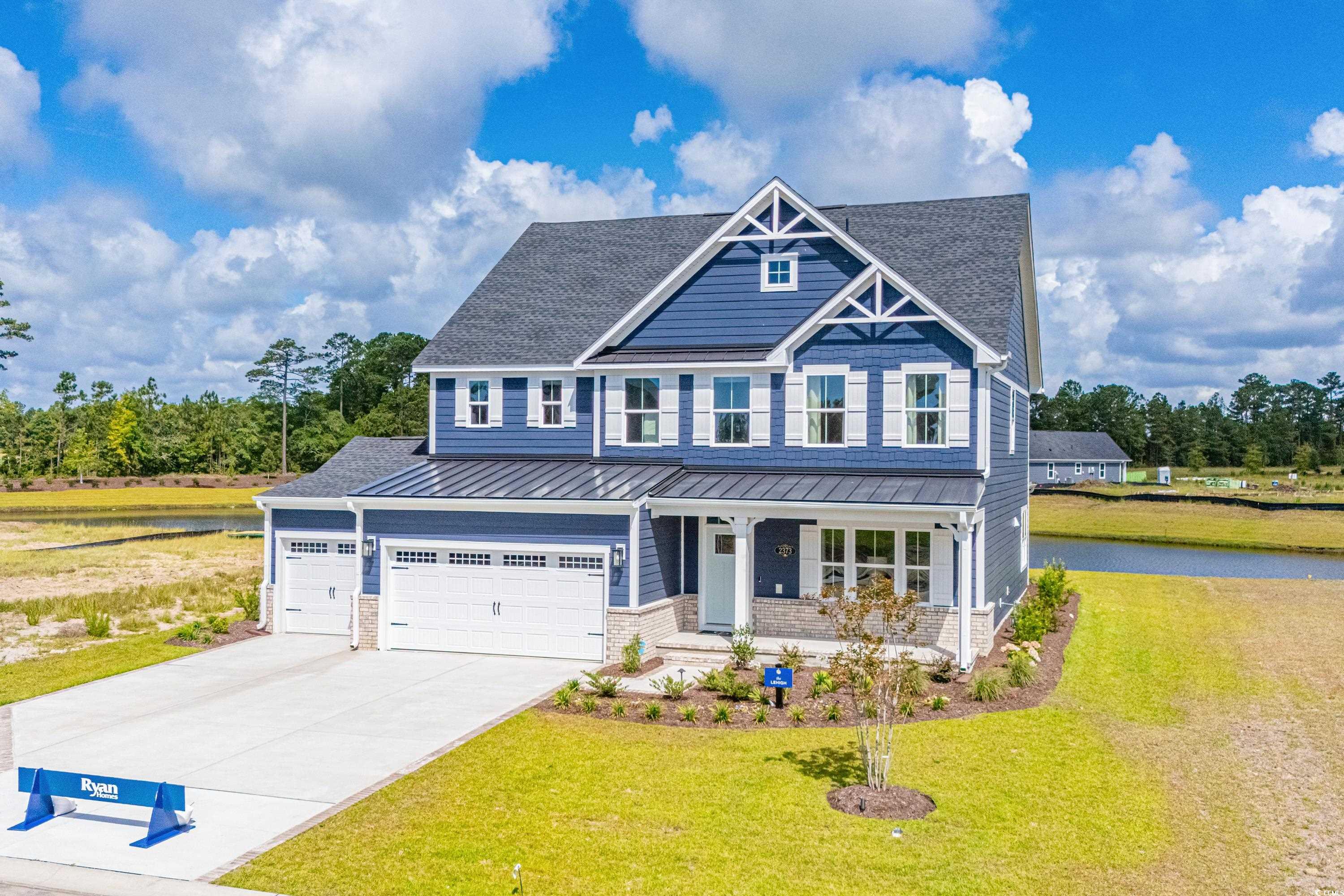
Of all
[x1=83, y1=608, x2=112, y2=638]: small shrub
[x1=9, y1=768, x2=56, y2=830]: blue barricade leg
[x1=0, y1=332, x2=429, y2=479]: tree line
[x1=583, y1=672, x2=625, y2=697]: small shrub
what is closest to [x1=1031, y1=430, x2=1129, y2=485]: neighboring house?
[x1=0, y1=332, x2=429, y2=479]: tree line

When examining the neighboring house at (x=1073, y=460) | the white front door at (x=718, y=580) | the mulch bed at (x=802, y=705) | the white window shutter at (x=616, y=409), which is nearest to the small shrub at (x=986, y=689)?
the mulch bed at (x=802, y=705)

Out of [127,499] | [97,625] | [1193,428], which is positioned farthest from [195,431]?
[1193,428]

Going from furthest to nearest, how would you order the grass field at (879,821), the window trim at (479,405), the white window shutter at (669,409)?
the window trim at (479,405), the white window shutter at (669,409), the grass field at (879,821)

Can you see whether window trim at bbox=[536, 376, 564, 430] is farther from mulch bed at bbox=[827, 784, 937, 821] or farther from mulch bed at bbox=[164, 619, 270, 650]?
mulch bed at bbox=[827, 784, 937, 821]

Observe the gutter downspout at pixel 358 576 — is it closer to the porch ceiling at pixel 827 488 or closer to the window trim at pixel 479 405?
the window trim at pixel 479 405

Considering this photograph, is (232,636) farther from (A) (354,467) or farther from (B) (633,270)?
(B) (633,270)

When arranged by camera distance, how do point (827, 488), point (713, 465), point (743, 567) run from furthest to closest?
point (713, 465), point (827, 488), point (743, 567)
